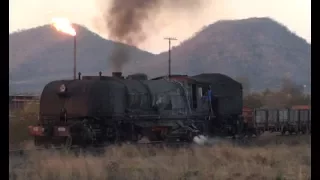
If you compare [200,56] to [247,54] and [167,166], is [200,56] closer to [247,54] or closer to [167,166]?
[247,54]

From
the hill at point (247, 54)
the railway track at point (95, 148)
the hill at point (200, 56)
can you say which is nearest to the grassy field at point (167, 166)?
the railway track at point (95, 148)

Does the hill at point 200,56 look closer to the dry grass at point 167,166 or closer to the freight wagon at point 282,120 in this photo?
the freight wagon at point 282,120

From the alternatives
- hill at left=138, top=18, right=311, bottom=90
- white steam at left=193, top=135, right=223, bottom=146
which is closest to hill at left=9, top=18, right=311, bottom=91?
hill at left=138, top=18, right=311, bottom=90

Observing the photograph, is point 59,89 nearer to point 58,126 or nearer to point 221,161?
point 58,126

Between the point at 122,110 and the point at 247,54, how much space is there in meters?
134

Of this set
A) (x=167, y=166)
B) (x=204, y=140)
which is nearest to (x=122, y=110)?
(x=204, y=140)

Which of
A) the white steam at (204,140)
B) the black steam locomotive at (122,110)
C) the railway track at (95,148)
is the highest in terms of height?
the black steam locomotive at (122,110)

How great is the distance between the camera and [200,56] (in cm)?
15338

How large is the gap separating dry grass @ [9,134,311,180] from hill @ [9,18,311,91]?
373 feet

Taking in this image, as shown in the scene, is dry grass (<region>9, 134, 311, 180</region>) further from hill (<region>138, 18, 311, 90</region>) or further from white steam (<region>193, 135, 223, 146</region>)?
hill (<region>138, 18, 311, 90</region>)

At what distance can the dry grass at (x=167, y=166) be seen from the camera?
11648 millimetres
